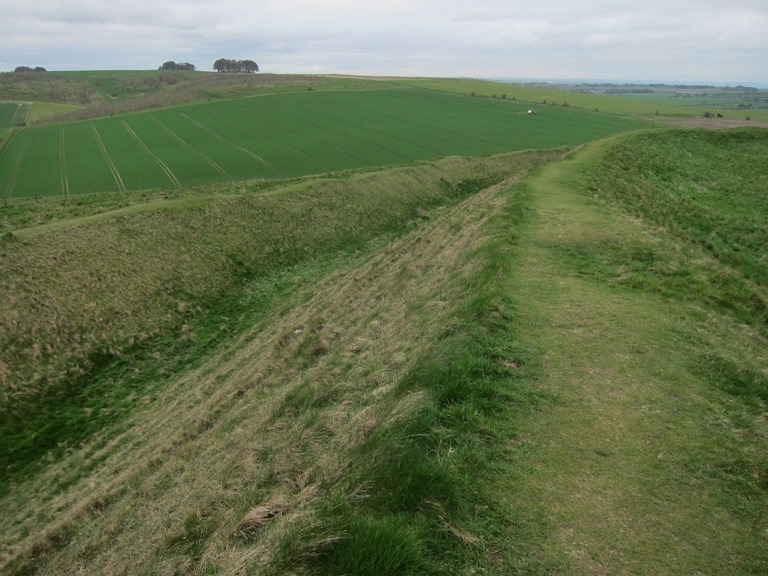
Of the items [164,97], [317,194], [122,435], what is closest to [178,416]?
[122,435]

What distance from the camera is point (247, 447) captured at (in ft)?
29.8

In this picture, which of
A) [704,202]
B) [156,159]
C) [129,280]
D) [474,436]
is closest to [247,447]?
[474,436]

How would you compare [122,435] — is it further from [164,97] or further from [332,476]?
[164,97]

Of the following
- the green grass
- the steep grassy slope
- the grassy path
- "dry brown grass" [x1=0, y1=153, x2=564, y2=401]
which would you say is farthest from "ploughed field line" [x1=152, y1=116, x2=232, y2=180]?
the grassy path

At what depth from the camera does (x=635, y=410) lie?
22.8 feet

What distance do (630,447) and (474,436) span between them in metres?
2.12

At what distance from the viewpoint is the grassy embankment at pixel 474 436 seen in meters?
4.77

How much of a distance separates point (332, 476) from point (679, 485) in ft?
14.0

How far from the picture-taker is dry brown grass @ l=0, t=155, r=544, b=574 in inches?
244

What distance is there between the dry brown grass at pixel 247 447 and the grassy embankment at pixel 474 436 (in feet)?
0.20

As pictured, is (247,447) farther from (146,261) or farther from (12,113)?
(12,113)

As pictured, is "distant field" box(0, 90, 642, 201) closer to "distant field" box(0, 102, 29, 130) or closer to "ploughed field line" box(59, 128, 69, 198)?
"ploughed field line" box(59, 128, 69, 198)

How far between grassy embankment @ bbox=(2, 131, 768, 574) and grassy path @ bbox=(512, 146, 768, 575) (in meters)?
0.03

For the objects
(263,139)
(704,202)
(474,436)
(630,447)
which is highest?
(263,139)
